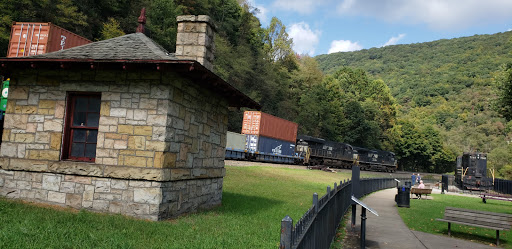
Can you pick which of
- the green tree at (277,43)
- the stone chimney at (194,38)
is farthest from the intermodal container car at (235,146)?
the green tree at (277,43)

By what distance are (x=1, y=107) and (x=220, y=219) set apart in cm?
1188

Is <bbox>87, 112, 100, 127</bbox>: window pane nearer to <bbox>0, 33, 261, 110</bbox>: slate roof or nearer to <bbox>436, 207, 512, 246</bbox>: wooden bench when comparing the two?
<bbox>0, 33, 261, 110</bbox>: slate roof

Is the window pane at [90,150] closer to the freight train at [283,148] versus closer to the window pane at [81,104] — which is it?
the window pane at [81,104]

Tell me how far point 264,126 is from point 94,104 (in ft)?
76.6

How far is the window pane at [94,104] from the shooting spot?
29.0 ft

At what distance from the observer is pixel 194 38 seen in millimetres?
10539

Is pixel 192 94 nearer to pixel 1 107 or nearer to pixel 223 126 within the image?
pixel 223 126

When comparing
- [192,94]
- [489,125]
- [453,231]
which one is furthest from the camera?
[489,125]

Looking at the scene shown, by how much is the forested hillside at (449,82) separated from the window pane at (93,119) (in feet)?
203

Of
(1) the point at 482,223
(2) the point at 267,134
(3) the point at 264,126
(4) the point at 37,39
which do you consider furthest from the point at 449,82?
(4) the point at 37,39

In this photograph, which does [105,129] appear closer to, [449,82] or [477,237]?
[477,237]

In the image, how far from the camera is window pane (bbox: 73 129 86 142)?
8852mm

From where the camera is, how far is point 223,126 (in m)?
11.8

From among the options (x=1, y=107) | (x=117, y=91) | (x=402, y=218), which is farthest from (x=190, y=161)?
(x=1, y=107)
